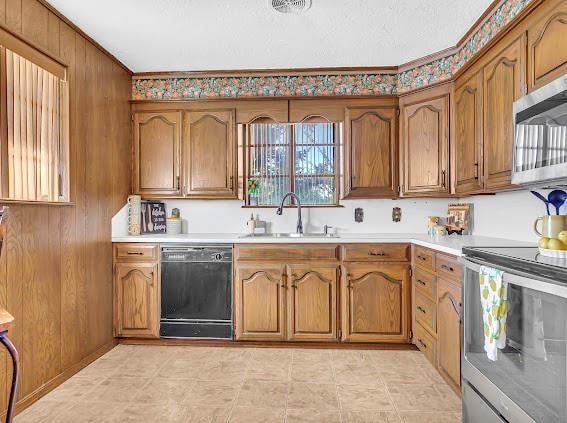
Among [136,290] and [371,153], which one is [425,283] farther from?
[136,290]

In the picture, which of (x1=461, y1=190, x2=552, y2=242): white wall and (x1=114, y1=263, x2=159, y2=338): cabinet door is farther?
(x1=114, y1=263, x2=159, y2=338): cabinet door

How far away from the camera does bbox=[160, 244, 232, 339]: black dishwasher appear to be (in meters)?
3.16

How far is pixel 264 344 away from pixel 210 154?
1.72 metres

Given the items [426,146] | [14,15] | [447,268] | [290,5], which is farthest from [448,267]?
[14,15]

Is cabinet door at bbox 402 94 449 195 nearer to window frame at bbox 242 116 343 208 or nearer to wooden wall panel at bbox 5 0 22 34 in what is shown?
window frame at bbox 242 116 343 208

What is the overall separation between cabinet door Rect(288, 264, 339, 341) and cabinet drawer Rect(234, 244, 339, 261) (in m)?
0.08

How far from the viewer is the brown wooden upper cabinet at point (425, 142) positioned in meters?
3.13

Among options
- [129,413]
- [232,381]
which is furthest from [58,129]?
[232,381]

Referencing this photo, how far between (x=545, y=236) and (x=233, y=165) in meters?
2.46

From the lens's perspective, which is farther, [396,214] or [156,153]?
[396,214]

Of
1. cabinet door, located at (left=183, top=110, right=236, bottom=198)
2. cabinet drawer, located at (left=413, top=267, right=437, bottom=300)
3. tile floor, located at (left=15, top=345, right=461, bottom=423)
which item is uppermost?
cabinet door, located at (left=183, top=110, right=236, bottom=198)

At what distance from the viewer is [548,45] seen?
1.82 meters

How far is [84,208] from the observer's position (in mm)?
2814

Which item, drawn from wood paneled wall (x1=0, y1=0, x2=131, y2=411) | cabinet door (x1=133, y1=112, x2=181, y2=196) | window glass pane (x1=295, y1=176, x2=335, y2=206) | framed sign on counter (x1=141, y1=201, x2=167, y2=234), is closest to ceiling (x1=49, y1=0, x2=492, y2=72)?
wood paneled wall (x1=0, y1=0, x2=131, y2=411)
